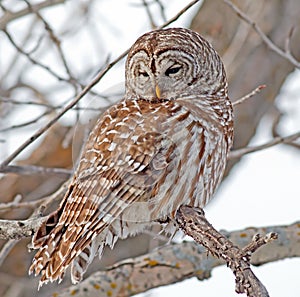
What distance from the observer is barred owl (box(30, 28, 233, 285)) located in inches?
191

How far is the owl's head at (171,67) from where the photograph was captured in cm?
527

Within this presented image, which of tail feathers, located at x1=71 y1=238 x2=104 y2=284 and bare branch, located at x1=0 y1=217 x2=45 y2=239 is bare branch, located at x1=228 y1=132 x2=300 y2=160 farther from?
bare branch, located at x1=0 y1=217 x2=45 y2=239

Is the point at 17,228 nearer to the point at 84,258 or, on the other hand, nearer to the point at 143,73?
the point at 84,258

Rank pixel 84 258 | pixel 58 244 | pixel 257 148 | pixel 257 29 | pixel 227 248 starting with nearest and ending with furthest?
pixel 227 248 → pixel 58 244 → pixel 84 258 → pixel 257 29 → pixel 257 148

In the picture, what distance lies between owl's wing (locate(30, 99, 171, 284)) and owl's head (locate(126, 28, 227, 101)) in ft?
1.12

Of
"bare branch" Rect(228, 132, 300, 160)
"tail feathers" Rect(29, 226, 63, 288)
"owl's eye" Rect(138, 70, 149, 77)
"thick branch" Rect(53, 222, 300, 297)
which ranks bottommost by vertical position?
"tail feathers" Rect(29, 226, 63, 288)

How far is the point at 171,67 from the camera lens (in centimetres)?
534

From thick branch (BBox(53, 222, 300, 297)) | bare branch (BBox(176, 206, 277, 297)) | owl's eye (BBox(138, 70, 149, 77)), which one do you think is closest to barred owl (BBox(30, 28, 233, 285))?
owl's eye (BBox(138, 70, 149, 77))

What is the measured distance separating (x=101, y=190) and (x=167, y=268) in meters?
1.17

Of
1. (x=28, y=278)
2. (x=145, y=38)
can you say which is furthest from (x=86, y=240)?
(x=28, y=278)

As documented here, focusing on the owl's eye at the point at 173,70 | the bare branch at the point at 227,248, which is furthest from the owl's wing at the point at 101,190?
the owl's eye at the point at 173,70

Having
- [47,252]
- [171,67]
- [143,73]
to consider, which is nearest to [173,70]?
[171,67]

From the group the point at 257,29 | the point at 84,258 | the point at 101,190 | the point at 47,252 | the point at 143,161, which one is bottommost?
the point at 47,252

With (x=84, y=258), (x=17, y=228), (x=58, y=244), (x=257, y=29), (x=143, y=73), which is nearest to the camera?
(x=17, y=228)
